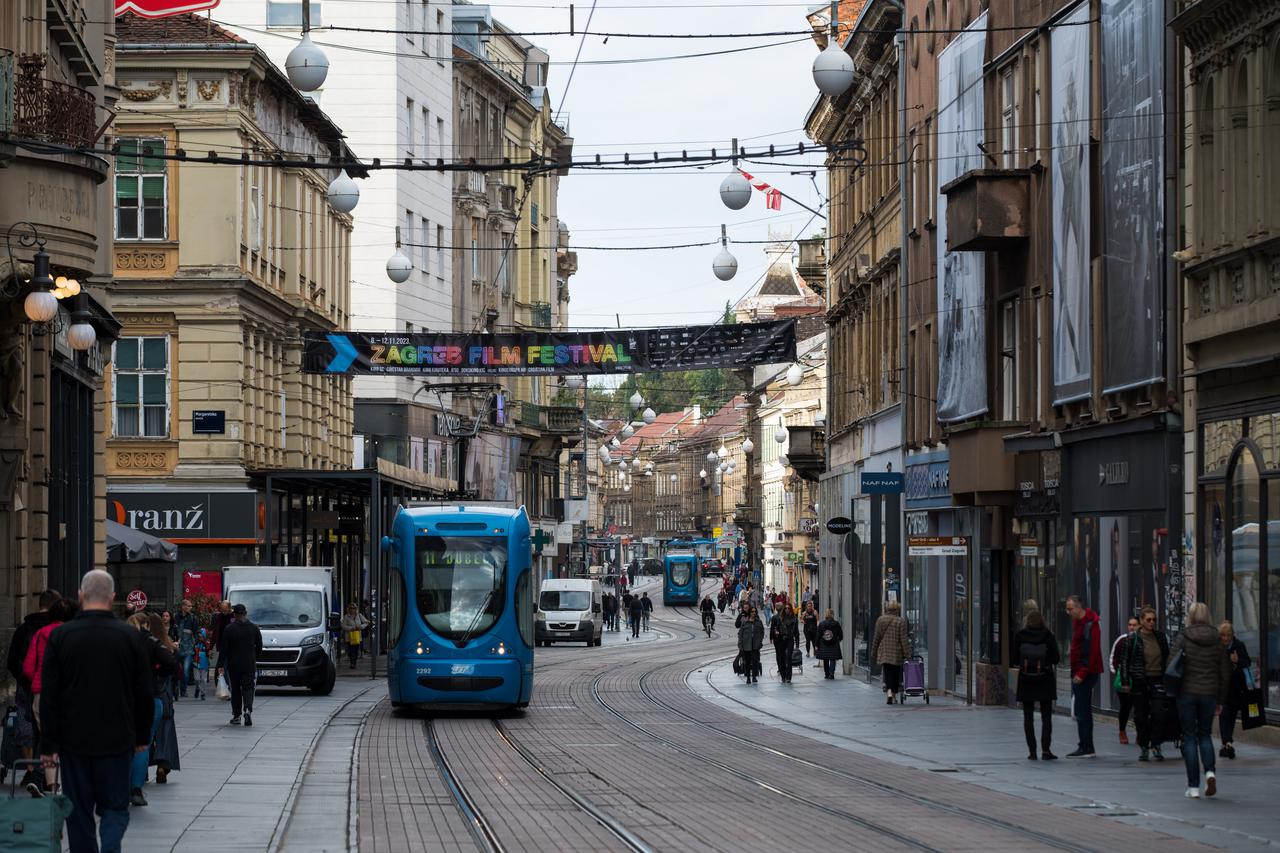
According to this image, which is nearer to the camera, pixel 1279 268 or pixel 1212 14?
pixel 1279 268

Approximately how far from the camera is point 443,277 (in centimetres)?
8194

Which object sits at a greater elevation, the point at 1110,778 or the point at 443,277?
the point at 443,277

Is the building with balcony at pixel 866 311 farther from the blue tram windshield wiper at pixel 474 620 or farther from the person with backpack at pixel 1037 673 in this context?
Answer: the person with backpack at pixel 1037 673

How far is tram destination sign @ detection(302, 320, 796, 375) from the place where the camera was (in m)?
47.0

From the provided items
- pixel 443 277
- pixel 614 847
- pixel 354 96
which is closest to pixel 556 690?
pixel 614 847

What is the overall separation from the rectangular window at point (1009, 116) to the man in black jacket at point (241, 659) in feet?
43.8

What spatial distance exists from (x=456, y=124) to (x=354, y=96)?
10391 mm

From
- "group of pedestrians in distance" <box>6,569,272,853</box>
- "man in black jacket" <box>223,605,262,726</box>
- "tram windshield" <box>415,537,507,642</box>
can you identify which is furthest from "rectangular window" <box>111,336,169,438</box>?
"group of pedestrians in distance" <box>6,569,272,853</box>

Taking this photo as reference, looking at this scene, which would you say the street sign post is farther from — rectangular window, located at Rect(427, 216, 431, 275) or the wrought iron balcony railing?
rectangular window, located at Rect(427, 216, 431, 275)

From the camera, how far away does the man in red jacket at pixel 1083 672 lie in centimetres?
2298

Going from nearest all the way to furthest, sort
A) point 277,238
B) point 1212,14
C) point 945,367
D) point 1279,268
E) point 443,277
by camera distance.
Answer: point 1279,268
point 1212,14
point 945,367
point 277,238
point 443,277

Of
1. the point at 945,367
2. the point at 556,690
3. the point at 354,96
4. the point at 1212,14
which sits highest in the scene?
the point at 354,96

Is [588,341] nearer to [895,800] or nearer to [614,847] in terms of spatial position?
[895,800]

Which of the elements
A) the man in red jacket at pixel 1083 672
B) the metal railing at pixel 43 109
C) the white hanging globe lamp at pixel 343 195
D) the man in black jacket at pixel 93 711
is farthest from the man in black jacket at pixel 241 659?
the man in black jacket at pixel 93 711
